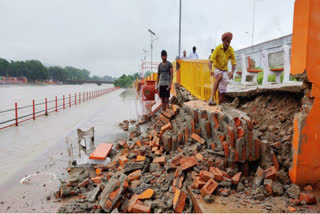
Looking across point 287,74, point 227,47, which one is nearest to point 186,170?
point 227,47

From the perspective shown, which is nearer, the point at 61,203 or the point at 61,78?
the point at 61,203

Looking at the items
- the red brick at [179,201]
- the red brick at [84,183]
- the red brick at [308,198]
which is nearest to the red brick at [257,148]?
the red brick at [308,198]

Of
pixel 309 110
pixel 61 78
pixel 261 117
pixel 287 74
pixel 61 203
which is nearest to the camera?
pixel 309 110

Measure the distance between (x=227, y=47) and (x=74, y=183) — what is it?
4.20 meters

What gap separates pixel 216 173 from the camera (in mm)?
3191

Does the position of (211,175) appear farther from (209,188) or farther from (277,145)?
(277,145)

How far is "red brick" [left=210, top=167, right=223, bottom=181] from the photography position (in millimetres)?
3113

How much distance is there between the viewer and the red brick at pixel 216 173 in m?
3.11

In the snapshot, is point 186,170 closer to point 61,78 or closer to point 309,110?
point 309,110

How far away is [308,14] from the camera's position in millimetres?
2775

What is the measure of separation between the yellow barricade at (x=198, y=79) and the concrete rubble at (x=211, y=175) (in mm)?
2088

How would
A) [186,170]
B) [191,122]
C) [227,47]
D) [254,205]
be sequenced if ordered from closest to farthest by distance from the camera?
[254,205]
[186,170]
[191,122]
[227,47]

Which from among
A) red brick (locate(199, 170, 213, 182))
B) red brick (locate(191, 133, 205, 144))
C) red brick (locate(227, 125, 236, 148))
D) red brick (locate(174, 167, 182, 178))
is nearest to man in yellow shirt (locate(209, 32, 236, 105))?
red brick (locate(191, 133, 205, 144))

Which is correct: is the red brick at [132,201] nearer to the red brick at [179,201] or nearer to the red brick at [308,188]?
the red brick at [179,201]
